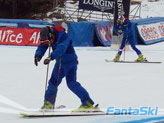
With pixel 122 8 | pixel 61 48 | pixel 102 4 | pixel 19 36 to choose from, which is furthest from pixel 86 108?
pixel 102 4

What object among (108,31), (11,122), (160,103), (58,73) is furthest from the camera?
(108,31)

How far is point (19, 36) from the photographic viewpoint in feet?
66.8

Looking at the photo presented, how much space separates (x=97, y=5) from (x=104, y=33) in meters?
4.91

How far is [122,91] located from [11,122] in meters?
3.28

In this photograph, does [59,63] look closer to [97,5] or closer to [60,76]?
[60,76]

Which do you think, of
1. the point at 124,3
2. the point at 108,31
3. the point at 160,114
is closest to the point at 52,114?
the point at 160,114

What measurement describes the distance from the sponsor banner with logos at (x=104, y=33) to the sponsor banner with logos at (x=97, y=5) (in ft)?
13.6

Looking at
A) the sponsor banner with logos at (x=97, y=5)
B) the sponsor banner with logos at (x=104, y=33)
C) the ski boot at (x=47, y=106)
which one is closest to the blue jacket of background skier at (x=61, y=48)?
the ski boot at (x=47, y=106)

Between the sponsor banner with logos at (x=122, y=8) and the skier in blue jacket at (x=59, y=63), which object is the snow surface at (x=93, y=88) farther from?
the sponsor banner with logos at (x=122, y=8)

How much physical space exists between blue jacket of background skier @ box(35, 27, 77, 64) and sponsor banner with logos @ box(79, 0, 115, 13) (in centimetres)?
2209

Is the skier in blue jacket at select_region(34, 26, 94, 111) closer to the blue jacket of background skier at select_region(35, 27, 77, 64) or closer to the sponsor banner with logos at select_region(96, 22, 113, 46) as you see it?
the blue jacket of background skier at select_region(35, 27, 77, 64)

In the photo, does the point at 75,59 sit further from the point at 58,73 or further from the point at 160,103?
the point at 160,103

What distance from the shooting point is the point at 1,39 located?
20.1m

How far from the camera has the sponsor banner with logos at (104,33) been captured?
2354 cm
